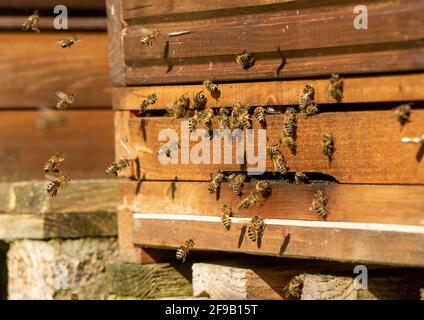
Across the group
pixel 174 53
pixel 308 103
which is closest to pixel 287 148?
pixel 308 103

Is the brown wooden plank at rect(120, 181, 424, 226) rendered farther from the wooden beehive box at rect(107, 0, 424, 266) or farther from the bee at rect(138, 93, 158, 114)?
the bee at rect(138, 93, 158, 114)

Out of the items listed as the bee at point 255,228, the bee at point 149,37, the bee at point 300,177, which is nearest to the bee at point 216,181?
the bee at point 255,228

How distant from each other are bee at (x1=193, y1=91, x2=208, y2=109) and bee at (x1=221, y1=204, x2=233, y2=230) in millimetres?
478

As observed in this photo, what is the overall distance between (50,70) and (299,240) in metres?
2.92

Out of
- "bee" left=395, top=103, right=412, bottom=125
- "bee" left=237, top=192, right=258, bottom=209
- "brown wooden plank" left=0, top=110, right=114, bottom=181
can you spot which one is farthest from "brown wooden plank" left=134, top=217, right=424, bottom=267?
"brown wooden plank" left=0, top=110, right=114, bottom=181

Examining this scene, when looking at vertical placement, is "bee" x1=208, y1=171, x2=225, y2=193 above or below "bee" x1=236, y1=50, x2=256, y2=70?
below

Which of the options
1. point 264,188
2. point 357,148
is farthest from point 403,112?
point 264,188

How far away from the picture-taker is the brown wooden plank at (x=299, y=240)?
149 inches

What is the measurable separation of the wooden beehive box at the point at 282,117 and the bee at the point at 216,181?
4cm

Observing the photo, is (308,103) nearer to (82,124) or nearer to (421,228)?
(421,228)

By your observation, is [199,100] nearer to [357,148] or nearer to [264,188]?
[264,188]

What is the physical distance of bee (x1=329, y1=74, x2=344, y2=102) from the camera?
3.94 m

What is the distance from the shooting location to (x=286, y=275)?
4.71 metres

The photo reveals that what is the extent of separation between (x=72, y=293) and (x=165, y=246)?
1.02 meters
